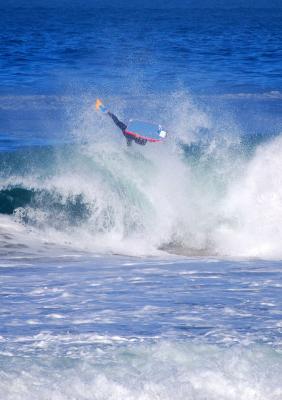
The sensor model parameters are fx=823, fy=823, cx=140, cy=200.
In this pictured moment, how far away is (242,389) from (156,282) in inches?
122

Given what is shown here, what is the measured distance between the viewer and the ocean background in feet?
23.1

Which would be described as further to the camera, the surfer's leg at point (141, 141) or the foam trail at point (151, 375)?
the surfer's leg at point (141, 141)

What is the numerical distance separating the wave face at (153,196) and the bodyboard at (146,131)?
757 millimetres

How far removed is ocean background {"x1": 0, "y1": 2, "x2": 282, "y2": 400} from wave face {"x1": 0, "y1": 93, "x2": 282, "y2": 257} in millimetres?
36

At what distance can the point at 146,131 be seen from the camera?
15.4 meters

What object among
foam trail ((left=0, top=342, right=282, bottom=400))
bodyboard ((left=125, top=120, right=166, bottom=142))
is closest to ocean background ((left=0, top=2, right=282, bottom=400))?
foam trail ((left=0, top=342, right=282, bottom=400))

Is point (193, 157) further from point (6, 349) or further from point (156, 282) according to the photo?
point (6, 349)

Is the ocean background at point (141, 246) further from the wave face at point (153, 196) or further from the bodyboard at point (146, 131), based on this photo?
the bodyboard at point (146, 131)

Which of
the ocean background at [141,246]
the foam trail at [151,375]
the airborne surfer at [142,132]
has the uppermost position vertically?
the airborne surfer at [142,132]

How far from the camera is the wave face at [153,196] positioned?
13.4 metres

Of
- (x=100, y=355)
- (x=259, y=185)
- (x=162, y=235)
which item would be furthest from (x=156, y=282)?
(x=259, y=185)

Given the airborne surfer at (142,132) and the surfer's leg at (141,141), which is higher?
the airborne surfer at (142,132)

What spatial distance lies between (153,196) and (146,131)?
128 centimetres

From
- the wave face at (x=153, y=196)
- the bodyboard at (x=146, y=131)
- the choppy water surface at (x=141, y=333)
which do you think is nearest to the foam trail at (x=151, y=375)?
the choppy water surface at (x=141, y=333)
